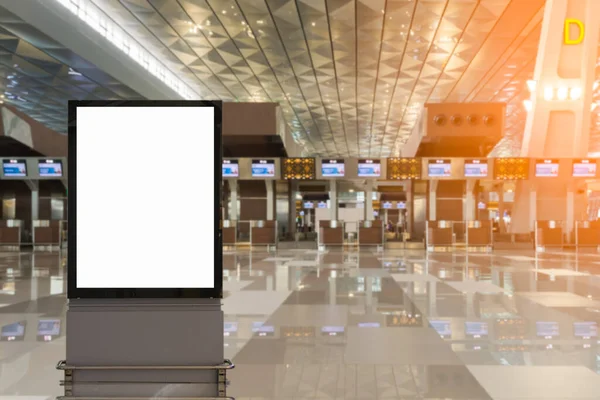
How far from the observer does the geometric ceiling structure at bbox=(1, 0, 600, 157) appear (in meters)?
16.6

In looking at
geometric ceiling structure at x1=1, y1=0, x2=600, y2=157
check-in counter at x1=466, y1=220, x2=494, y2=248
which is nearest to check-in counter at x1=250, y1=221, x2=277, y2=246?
geometric ceiling structure at x1=1, y1=0, x2=600, y2=157

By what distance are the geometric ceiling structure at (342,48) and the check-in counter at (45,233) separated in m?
8.66

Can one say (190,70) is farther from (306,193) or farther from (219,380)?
(219,380)

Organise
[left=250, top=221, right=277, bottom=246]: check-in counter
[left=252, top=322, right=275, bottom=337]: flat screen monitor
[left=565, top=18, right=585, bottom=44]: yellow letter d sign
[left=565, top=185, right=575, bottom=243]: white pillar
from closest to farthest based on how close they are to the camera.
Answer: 1. [left=252, top=322, right=275, bottom=337]: flat screen monitor
2. [left=565, top=18, right=585, bottom=44]: yellow letter d sign
3. [left=565, top=185, right=575, bottom=243]: white pillar
4. [left=250, top=221, right=277, bottom=246]: check-in counter

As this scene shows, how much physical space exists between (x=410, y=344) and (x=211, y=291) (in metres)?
2.83

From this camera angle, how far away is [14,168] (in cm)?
2356

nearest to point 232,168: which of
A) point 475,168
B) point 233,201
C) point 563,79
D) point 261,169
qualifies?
point 261,169

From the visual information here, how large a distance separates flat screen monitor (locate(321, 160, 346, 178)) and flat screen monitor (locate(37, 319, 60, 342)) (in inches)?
702

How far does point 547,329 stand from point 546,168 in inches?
663

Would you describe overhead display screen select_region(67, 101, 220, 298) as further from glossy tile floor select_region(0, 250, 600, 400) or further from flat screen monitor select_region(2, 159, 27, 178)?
flat screen monitor select_region(2, 159, 27, 178)

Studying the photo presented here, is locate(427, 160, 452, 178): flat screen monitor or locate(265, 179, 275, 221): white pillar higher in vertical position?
locate(427, 160, 452, 178): flat screen monitor

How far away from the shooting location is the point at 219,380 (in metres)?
2.57

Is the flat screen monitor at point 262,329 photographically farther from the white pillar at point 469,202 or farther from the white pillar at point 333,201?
the white pillar at point 333,201

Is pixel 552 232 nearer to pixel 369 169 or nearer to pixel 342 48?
pixel 369 169
